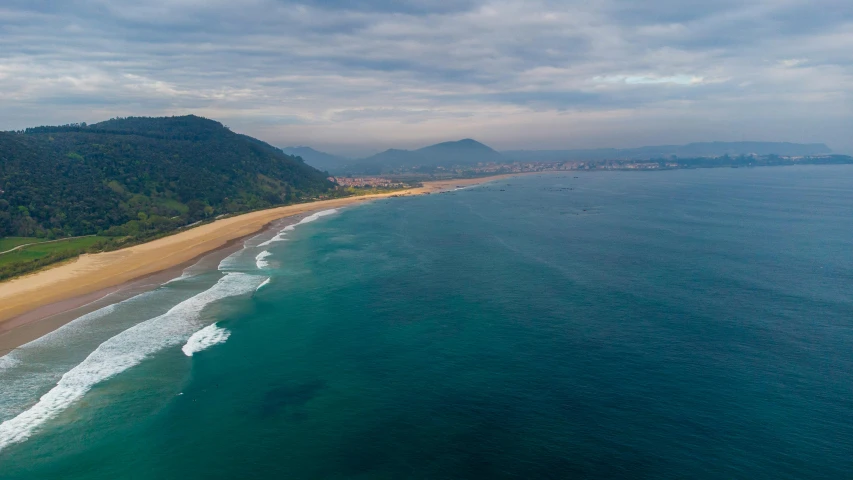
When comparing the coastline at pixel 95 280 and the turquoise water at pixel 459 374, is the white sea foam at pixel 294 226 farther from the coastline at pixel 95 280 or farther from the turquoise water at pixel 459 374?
the turquoise water at pixel 459 374

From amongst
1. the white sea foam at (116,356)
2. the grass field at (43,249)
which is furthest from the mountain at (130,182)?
the white sea foam at (116,356)

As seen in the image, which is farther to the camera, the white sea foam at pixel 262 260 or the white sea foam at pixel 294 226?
the white sea foam at pixel 294 226

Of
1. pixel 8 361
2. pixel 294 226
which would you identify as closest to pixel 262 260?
pixel 8 361

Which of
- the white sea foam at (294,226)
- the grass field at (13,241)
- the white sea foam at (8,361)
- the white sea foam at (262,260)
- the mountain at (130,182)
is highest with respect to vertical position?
the mountain at (130,182)

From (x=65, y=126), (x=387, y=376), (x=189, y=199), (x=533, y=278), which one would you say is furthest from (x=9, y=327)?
(x=65, y=126)

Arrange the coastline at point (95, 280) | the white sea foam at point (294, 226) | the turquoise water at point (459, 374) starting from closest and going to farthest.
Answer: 1. the turquoise water at point (459, 374)
2. the coastline at point (95, 280)
3. the white sea foam at point (294, 226)
